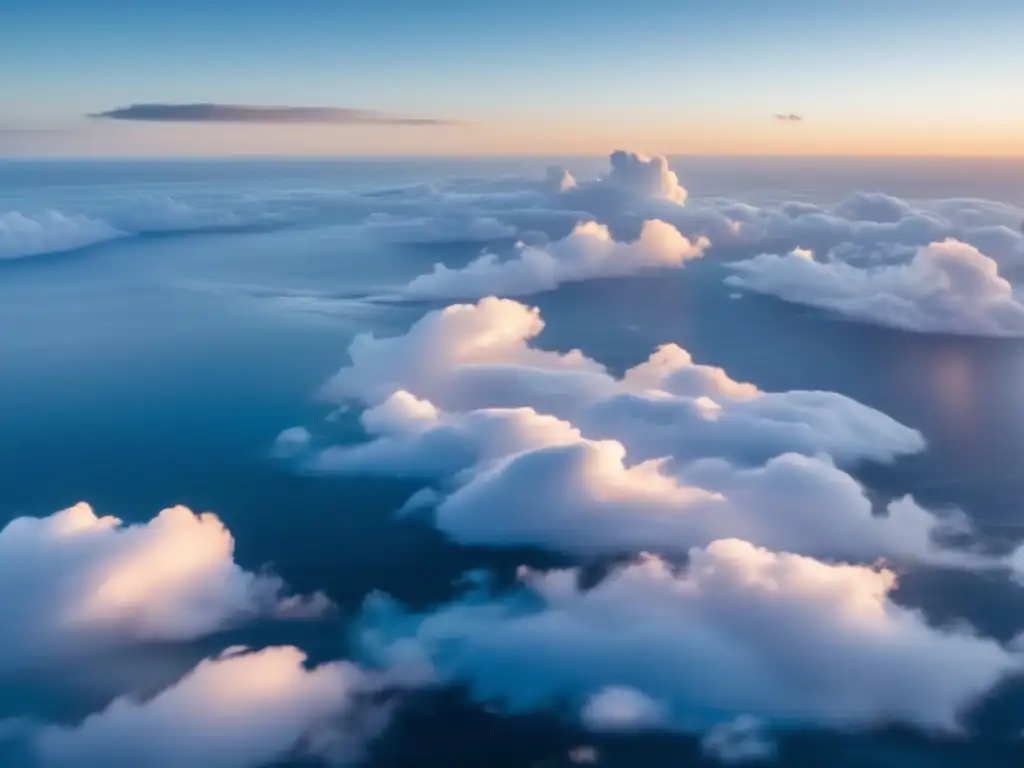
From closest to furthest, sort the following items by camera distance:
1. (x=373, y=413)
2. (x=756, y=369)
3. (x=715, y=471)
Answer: (x=715, y=471), (x=373, y=413), (x=756, y=369)

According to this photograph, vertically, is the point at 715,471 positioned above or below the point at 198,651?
above

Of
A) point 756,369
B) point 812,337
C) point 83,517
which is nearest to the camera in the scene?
point 83,517

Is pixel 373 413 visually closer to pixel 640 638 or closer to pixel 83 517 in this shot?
pixel 83 517

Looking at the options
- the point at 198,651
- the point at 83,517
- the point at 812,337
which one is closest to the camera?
the point at 198,651

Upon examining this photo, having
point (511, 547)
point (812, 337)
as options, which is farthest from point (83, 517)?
point (812, 337)

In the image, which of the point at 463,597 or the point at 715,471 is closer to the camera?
the point at 463,597

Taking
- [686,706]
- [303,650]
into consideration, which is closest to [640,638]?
[686,706]

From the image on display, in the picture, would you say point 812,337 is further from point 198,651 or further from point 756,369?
point 198,651

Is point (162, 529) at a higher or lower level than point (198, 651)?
higher

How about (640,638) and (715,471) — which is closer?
(640,638)
